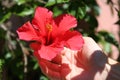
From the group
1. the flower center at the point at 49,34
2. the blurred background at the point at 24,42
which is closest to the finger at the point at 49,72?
the flower center at the point at 49,34

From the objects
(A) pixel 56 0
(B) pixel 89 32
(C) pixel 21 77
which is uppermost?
(A) pixel 56 0

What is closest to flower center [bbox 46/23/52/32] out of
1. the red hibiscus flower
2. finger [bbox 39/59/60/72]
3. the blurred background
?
the red hibiscus flower

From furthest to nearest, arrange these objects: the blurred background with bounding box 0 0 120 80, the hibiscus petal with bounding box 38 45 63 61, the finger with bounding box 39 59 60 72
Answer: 1. the blurred background with bounding box 0 0 120 80
2. the finger with bounding box 39 59 60 72
3. the hibiscus petal with bounding box 38 45 63 61

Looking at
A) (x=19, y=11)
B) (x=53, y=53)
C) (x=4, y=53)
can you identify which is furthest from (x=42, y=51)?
(x=4, y=53)

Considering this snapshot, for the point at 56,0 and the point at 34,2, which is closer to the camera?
the point at 56,0

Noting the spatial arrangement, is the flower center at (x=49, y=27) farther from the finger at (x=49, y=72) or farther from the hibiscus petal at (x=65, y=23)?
the finger at (x=49, y=72)

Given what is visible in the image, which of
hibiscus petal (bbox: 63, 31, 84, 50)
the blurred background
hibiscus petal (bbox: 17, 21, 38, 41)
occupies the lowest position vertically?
the blurred background

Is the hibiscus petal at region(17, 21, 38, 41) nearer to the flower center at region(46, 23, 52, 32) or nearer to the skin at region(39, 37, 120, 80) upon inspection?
the flower center at region(46, 23, 52, 32)

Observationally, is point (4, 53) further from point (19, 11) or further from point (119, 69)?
point (119, 69)
